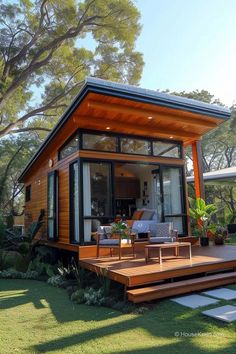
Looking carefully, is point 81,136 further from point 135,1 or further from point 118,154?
point 135,1

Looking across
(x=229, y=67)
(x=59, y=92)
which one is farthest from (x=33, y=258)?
(x=59, y=92)

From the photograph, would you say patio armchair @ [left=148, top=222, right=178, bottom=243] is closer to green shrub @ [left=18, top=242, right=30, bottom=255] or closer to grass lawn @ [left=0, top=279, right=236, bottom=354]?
grass lawn @ [left=0, top=279, right=236, bottom=354]

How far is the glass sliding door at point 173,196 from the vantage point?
832cm

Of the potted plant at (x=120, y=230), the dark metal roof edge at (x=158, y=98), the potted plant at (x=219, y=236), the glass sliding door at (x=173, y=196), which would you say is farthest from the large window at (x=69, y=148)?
the potted plant at (x=219, y=236)

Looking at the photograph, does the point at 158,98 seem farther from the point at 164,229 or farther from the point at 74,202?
the point at 74,202

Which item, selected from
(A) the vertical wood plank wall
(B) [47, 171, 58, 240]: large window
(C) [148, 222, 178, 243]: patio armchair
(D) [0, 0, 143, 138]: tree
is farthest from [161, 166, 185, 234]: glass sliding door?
(D) [0, 0, 143, 138]: tree

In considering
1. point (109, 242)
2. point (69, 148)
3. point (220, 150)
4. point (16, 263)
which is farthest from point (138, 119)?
point (220, 150)

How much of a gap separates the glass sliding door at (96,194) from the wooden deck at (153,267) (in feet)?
3.21

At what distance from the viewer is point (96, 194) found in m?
7.27

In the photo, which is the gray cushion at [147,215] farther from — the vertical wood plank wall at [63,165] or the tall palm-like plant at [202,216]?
the vertical wood plank wall at [63,165]

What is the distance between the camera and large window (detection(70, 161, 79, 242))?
719 cm

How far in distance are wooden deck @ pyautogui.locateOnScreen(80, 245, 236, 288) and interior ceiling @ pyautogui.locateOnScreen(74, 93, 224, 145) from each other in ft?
9.84

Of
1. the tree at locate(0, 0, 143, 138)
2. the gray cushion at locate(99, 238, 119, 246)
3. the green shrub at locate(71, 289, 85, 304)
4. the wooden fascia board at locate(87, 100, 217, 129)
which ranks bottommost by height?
the green shrub at locate(71, 289, 85, 304)

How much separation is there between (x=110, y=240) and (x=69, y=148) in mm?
2825
